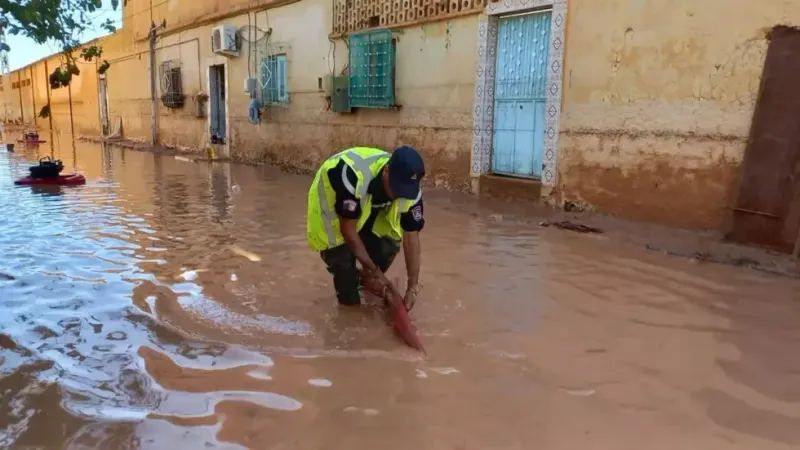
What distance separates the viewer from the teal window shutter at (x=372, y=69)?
9328 mm

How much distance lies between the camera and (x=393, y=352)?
10.1 ft

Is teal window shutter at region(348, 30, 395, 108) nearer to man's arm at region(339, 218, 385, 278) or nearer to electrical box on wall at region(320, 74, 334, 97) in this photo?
electrical box on wall at region(320, 74, 334, 97)

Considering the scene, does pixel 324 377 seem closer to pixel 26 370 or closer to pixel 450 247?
pixel 26 370

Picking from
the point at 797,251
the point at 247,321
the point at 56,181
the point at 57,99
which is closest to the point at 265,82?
the point at 56,181

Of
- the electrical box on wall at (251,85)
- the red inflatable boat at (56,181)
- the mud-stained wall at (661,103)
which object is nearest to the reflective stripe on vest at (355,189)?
the mud-stained wall at (661,103)

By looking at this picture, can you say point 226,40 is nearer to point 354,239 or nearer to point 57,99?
point 354,239

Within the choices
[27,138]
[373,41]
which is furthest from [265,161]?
[27,138]

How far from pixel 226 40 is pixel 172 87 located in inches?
176

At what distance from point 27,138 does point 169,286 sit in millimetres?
20625

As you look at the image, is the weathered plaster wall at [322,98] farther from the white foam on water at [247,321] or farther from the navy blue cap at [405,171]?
the navy blue cap at [405,171]

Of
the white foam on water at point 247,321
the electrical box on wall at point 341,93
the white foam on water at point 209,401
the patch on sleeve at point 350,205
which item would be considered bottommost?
the white foam on water at point 209,401

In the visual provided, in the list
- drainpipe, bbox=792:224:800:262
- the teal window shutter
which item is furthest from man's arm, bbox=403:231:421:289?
the teal window shutter

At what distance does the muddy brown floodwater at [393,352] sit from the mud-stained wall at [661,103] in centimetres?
100

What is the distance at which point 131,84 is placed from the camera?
2116cm
